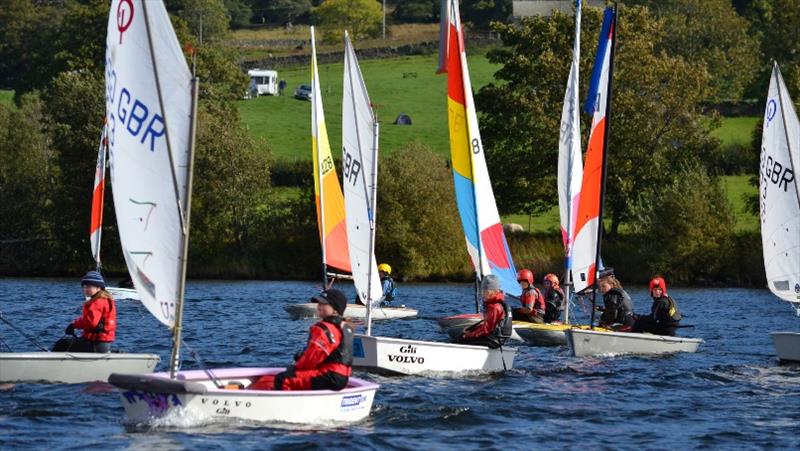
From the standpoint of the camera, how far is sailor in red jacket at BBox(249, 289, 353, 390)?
55.2 ft

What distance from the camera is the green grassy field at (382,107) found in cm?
8762

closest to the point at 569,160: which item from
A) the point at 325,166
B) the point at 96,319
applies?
the point at 325,166

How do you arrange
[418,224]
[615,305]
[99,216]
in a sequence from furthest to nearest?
[418,224] → [99,216] → [615,305]

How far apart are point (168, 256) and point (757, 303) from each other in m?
33.5

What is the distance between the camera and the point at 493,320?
73.9 ft

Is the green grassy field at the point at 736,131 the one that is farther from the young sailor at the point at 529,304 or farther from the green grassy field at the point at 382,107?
the young sailor at the point at 529,304

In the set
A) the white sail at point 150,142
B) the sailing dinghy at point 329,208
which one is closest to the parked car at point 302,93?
the sailing dinghy at point 329,208

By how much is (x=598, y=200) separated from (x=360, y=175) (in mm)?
4956

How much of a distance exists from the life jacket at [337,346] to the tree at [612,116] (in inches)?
1700

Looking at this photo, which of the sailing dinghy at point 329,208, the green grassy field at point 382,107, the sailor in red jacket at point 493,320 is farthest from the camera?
the green grassy field at point 382,107

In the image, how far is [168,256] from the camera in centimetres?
1614

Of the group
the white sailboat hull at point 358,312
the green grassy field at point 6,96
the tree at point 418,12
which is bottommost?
the white sailboat hull at point 358,312

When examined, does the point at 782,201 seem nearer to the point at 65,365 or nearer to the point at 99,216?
the point at 65,365

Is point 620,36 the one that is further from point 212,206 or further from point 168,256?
point 168,256
